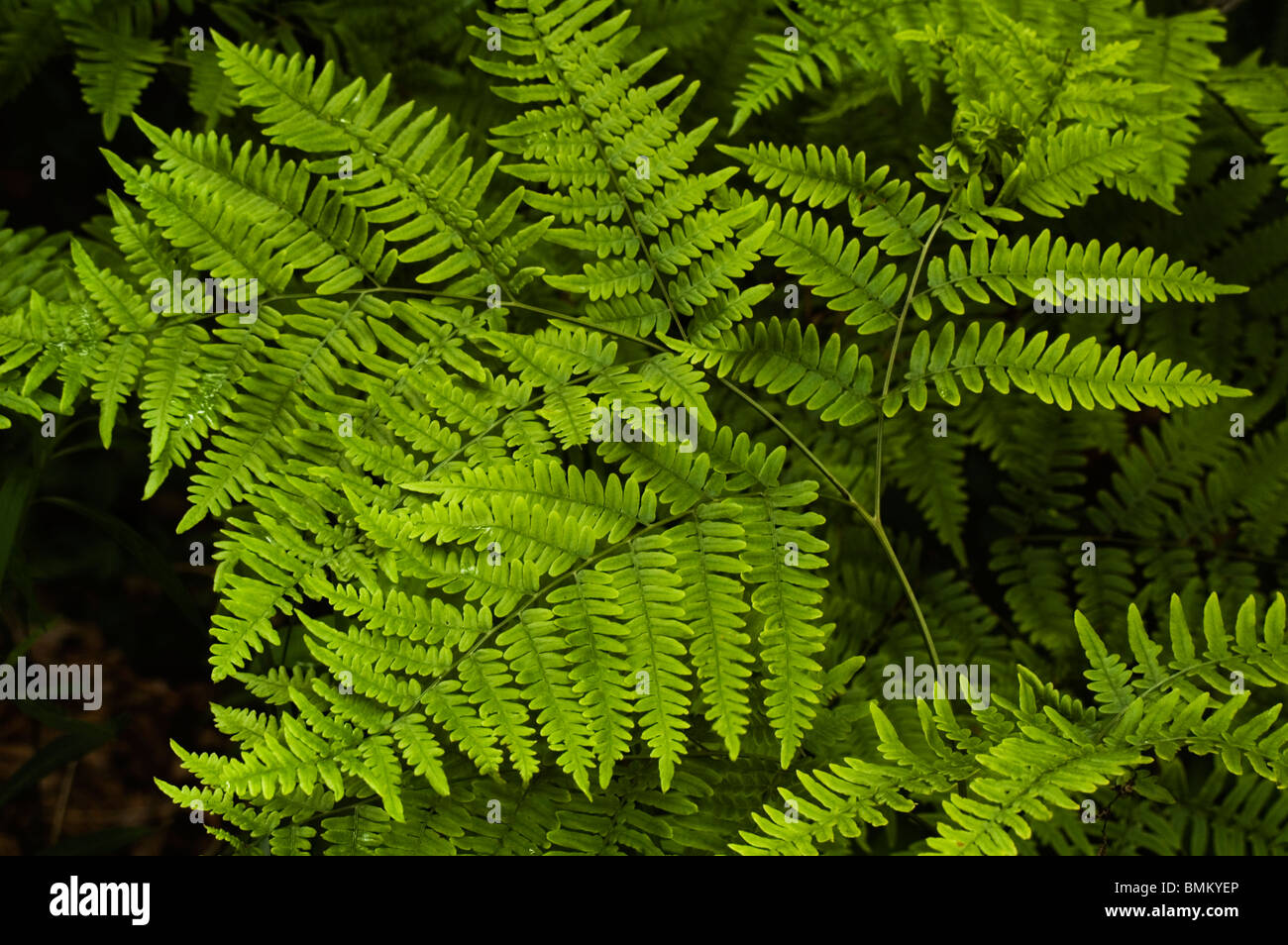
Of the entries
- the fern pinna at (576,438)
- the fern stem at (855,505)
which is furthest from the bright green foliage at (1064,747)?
the fern stem at (855,505)

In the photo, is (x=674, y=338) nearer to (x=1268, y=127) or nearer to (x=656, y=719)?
(x=656, y=719)

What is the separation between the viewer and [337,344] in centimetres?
170

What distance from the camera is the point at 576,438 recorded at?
5.32ft

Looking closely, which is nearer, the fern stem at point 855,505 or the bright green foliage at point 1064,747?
the bright green foliage at point 1064,747

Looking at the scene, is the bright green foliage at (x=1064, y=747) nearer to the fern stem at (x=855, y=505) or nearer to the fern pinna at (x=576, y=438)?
the fern pinna at (x=576, y=438)

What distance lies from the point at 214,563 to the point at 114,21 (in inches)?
54.5

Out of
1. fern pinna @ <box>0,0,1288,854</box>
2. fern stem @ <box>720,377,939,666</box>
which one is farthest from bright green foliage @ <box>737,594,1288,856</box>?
fern stem @ <box>720,377,939,666</box>

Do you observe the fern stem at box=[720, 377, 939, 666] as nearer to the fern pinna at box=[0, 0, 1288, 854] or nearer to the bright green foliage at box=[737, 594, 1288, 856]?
the fern pinna at box=[0, 0, 1288, 854]

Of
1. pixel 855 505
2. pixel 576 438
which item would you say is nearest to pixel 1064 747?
pixel 855 505

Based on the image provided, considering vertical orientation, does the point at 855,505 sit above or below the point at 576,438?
below

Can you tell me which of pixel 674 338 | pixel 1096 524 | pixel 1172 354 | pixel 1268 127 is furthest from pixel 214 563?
pixel 1268 127

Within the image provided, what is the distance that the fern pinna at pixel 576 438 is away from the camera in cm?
150

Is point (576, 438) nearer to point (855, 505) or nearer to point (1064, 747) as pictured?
point (855, 505)

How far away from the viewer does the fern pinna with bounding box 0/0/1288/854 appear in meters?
1.50
